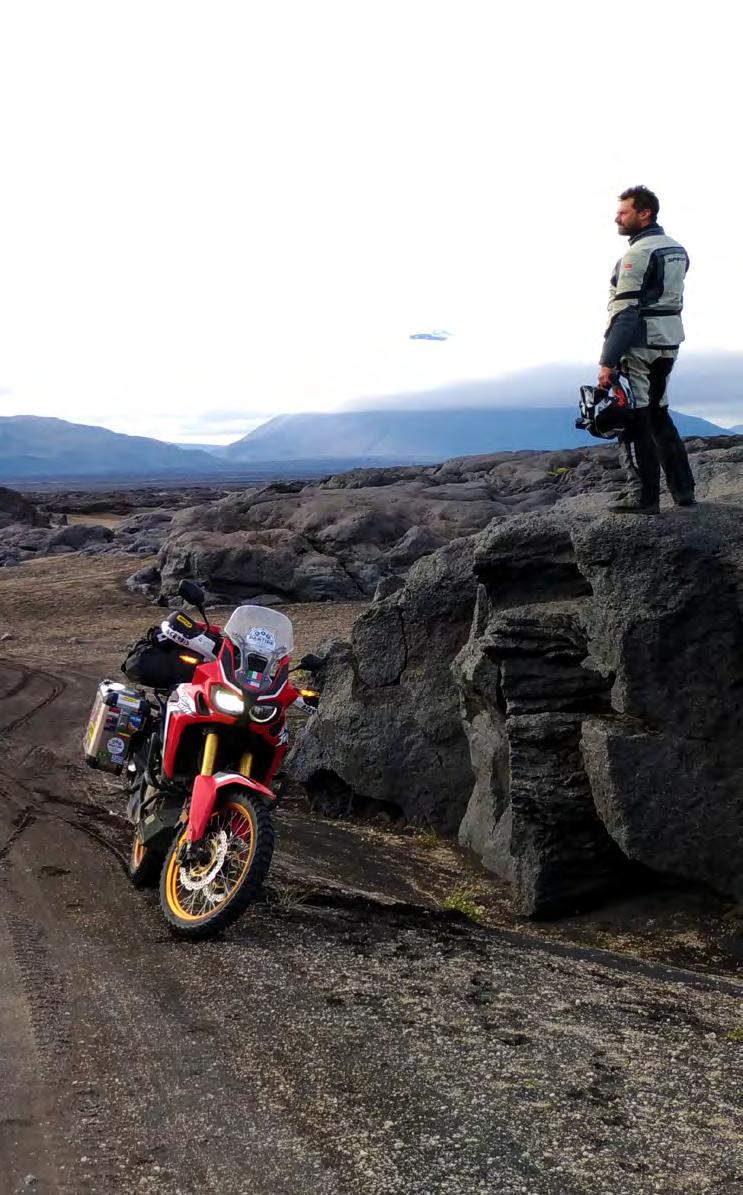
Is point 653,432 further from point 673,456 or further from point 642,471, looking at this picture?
point 642,471

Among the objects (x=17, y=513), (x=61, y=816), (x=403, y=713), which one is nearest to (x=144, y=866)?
(x=61, y=816)

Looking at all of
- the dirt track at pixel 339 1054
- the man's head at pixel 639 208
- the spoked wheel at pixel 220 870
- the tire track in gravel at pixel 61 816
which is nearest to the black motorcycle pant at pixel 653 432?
the man's head at pixel 639 208

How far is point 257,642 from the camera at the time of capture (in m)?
6.68

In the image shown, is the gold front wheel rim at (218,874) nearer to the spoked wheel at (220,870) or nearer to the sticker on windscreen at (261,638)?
the spoked wheel at (220,870)

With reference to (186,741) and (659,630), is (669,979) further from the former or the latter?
(186,741)

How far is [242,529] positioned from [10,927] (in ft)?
75.6

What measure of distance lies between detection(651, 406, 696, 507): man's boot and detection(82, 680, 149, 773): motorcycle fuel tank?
3.98 metres

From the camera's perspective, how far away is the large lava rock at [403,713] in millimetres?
9797

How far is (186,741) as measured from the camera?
690 cm

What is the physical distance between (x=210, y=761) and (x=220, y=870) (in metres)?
0.63

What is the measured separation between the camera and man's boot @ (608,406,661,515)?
7327 mm

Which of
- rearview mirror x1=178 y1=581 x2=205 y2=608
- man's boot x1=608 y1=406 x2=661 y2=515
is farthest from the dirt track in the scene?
man's boot x1=608 y1=406 x2=661 y2=515

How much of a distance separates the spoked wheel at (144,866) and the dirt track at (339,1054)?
0.34 ft

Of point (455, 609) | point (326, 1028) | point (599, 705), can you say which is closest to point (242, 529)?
point (455, 609)
